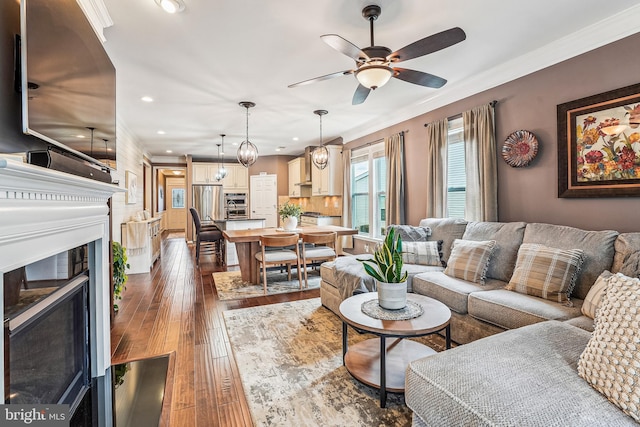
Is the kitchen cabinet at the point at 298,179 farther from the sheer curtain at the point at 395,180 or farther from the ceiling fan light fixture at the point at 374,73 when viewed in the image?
the ceiling fan light fixture at the point at 374,73

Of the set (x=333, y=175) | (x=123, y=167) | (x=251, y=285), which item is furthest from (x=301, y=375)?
(x=333, y=175)

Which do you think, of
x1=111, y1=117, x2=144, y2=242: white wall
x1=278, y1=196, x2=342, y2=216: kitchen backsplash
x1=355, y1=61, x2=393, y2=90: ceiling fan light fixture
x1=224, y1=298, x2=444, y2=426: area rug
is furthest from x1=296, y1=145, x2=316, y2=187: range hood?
x1=355, y1=61, x2=393, y2=90: ceiling fan light fixture

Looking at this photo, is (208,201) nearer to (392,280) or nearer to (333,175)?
(333,175)

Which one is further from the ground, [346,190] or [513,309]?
[346,190]

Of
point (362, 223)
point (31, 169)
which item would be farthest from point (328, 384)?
point (362, 223)

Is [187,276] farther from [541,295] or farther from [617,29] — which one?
[617,29]

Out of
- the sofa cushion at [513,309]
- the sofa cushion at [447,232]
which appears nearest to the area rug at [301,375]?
the sofa cushion at [513,309]

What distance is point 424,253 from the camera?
3564mm

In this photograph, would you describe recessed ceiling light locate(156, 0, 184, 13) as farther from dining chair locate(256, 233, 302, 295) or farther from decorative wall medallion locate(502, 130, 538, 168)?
decorative wall medallion locate(502, 130, 538, 168)

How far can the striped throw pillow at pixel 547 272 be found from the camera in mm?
2289

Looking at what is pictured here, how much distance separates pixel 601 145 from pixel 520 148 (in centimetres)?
69

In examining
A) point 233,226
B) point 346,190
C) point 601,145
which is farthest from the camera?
point 346,190

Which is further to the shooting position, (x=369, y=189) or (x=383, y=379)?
(x=369, y=189)

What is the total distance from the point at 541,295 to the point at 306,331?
6.55 feet
